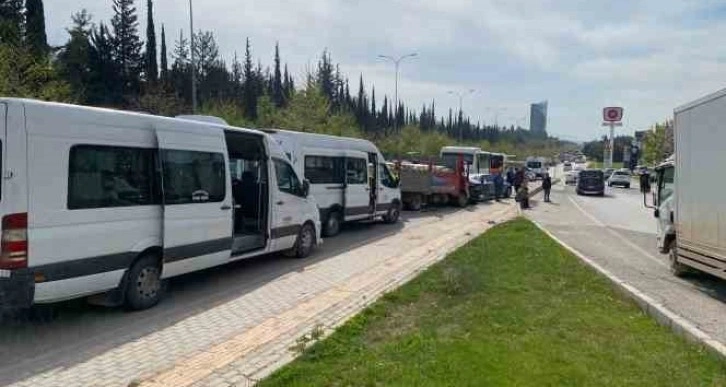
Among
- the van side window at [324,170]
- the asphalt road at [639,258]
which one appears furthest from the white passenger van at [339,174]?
the asphalt road at [639,258]

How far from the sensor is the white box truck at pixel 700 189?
8164 mm

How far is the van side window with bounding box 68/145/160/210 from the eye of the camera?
6.53 metres

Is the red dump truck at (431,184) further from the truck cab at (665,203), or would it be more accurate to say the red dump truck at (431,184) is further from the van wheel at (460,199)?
the truck cab at (665,203)

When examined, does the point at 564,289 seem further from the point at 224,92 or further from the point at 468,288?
the point at 224,92

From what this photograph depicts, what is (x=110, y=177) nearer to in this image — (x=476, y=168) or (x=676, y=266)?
(x=676, y=266)

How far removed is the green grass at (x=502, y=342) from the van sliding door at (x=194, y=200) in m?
2.69

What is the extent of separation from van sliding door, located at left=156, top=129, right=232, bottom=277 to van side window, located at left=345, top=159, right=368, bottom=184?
7.03 meters

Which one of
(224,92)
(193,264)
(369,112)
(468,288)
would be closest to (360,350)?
(468,288)

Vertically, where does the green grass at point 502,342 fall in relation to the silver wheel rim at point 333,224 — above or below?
below

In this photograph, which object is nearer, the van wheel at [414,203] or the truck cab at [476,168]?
the van wheel at [414,203]

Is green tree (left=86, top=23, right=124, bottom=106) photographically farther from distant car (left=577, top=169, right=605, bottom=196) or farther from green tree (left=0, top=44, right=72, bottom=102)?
distant car (left=577, top=169, right=605, bottom=196)

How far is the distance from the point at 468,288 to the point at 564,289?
4.63ft

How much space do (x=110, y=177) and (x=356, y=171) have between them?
32.0 ft

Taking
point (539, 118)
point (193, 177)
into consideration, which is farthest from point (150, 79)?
point (539, 118)
